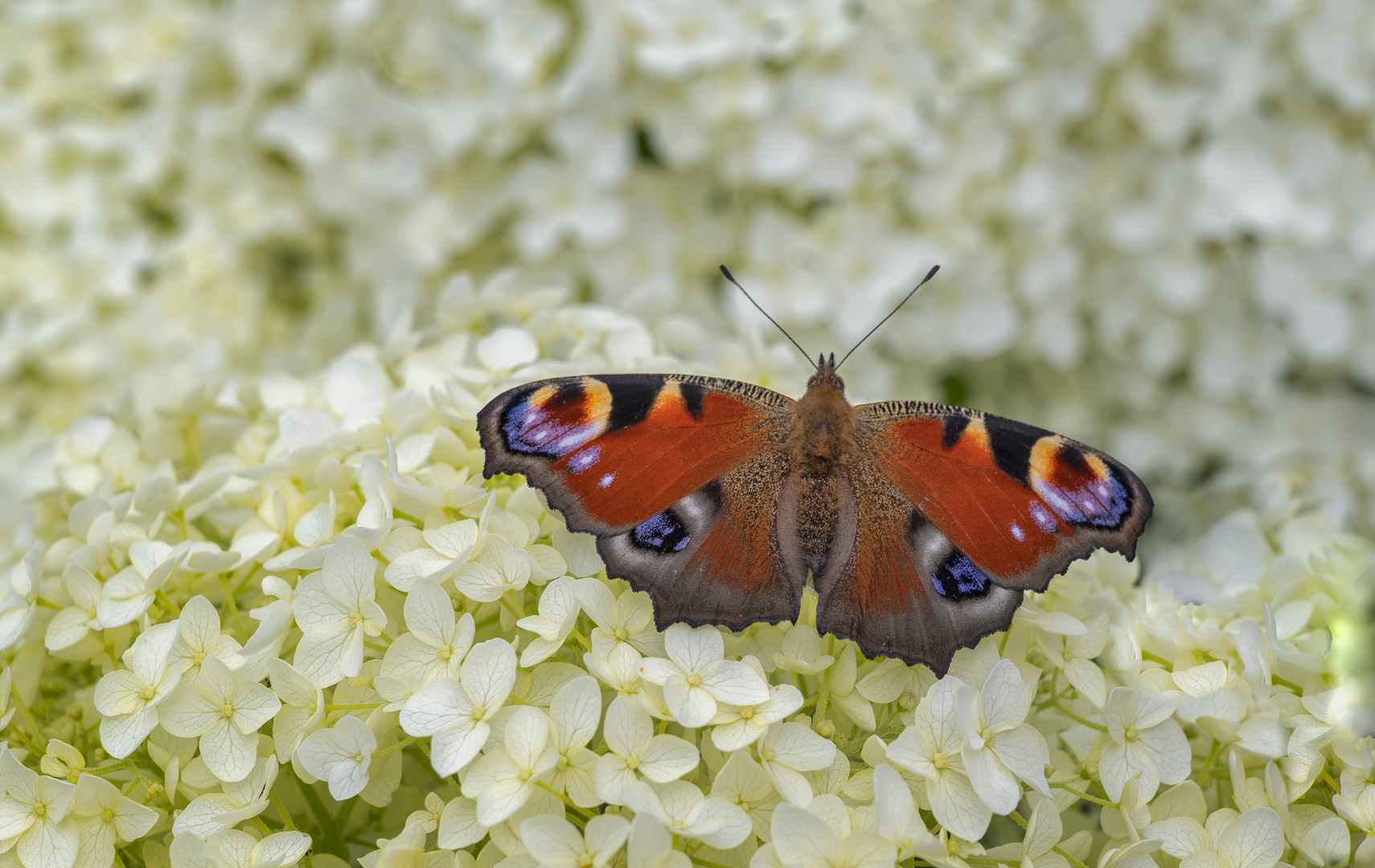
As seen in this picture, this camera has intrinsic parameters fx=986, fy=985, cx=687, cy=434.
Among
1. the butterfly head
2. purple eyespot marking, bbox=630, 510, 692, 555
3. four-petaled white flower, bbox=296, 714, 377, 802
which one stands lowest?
four-petaled white flower, bbox=296, 714, 377, 802

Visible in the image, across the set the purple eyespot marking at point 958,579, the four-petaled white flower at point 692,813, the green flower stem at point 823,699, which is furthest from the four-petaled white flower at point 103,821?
the purple eyespot marking at point 958,579

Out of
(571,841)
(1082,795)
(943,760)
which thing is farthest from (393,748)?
(1082,795)

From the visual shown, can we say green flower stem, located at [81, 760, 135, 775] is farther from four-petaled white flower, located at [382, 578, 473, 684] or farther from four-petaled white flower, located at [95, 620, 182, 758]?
four-petaled white flower, located at [382, 578, 473, 684]

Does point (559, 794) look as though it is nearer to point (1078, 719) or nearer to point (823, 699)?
point (823, 699)

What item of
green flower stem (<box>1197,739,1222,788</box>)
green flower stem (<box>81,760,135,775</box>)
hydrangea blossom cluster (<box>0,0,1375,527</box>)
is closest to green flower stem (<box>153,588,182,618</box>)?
green flower stem (<box>81,760,135,775</box>)

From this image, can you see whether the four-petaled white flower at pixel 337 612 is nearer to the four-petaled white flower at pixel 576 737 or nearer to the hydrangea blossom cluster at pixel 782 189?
the four-petaled white flower at pixel 576 737

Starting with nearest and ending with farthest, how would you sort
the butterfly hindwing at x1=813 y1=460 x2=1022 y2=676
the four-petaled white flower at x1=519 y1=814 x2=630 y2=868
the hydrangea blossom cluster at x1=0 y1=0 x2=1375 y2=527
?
1. the four-petaled white flower at x1=519 y1=814 x2=630 y2=868
2. the butterfly hindwing at x1=813 y1=460 x2=1022 y2=676
3. the hydrangea blossom cluster at x1=0 y1=0 x2=1375 y2=527

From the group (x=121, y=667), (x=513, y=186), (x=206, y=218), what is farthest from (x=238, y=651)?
(x=206, y=218)
